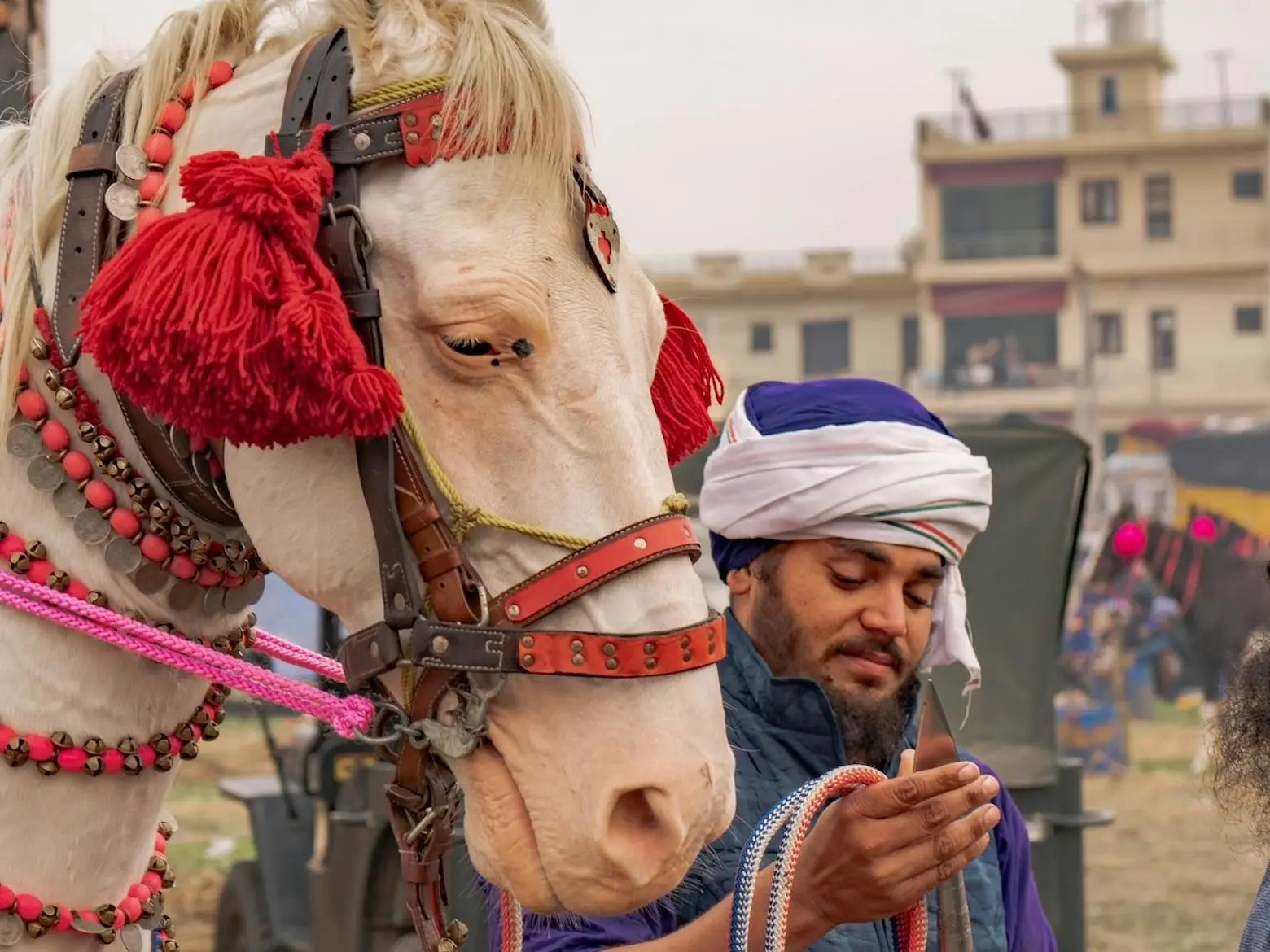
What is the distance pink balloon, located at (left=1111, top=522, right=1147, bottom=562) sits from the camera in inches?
704

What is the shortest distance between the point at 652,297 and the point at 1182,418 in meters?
51.3

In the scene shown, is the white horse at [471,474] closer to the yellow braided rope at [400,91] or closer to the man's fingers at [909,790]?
the yellow braided rope at [400,91]

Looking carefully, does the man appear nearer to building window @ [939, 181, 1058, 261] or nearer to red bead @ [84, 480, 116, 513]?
red bead @ [84, 480, 116, 513]

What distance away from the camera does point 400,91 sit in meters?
2.14

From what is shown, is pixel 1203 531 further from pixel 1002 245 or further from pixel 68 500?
pixel 1002 245

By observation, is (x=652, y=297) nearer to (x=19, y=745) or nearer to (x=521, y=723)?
(x=521, y=723)

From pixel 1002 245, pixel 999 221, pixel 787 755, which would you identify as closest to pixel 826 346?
pixel 1002 245

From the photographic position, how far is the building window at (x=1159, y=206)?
56.1 m

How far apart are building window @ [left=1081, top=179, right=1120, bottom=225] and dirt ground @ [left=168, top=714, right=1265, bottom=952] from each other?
3624 cm

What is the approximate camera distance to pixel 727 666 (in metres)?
3.08

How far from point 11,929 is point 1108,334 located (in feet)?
180

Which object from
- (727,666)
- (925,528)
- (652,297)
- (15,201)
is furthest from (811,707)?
(15,201)

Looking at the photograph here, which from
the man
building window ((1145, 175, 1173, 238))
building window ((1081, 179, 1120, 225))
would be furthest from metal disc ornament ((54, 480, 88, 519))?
building window ((1081, 179, 1120, 225))

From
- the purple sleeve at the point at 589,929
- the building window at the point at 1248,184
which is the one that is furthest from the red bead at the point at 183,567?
the building window at the point at 1248,184
